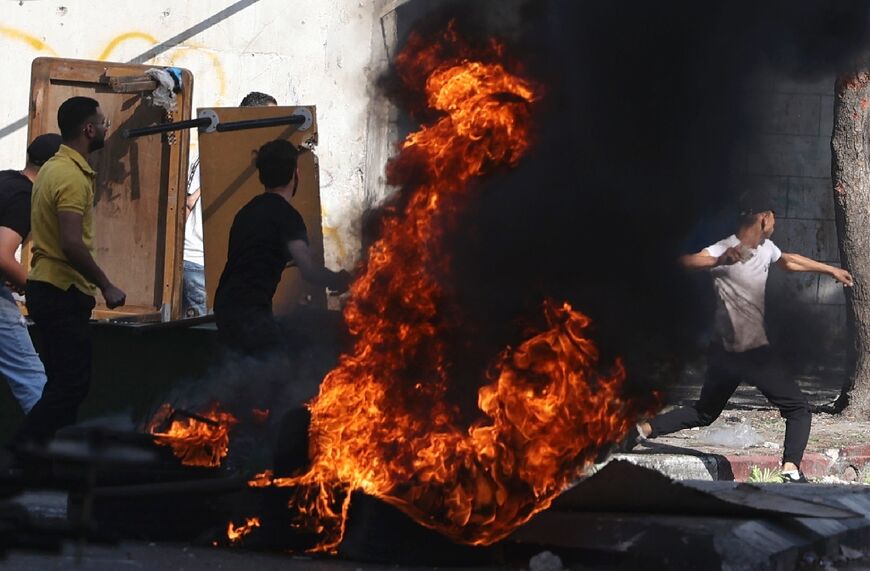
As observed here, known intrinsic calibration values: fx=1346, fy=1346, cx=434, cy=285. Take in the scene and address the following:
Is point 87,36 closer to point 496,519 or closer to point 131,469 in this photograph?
point 131,469

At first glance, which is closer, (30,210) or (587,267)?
(587,267)

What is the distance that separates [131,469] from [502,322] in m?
1.70

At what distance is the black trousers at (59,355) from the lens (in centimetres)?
602

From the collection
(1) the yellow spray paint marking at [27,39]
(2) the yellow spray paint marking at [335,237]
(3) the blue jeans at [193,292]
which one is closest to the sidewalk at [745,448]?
(2) the yellow spray paint marking at [335,237]

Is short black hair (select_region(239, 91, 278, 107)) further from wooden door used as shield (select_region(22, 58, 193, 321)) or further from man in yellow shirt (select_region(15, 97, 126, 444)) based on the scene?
man in yellow shirt (select_region(15, 97, 126, 444))

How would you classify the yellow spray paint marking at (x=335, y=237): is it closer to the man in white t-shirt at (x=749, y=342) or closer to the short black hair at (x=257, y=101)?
the short black hair at (x=257, y=101)

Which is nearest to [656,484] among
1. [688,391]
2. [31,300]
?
[688,391]

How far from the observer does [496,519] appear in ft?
17.9

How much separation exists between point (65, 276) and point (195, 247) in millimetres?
2780

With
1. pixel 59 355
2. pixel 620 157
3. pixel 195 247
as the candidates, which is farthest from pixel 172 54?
pixel 620 157

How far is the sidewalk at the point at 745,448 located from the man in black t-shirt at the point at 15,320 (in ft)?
10.5

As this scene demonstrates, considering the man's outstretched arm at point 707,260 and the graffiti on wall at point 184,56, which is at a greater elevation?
the graffiti on wall at point 184,56

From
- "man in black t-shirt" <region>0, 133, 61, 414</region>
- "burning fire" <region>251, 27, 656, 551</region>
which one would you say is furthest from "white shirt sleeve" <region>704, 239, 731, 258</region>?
"man in black t-shirt" <region>0, 133, 61, 414</region>

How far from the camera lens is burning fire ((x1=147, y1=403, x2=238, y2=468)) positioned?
5.73m
